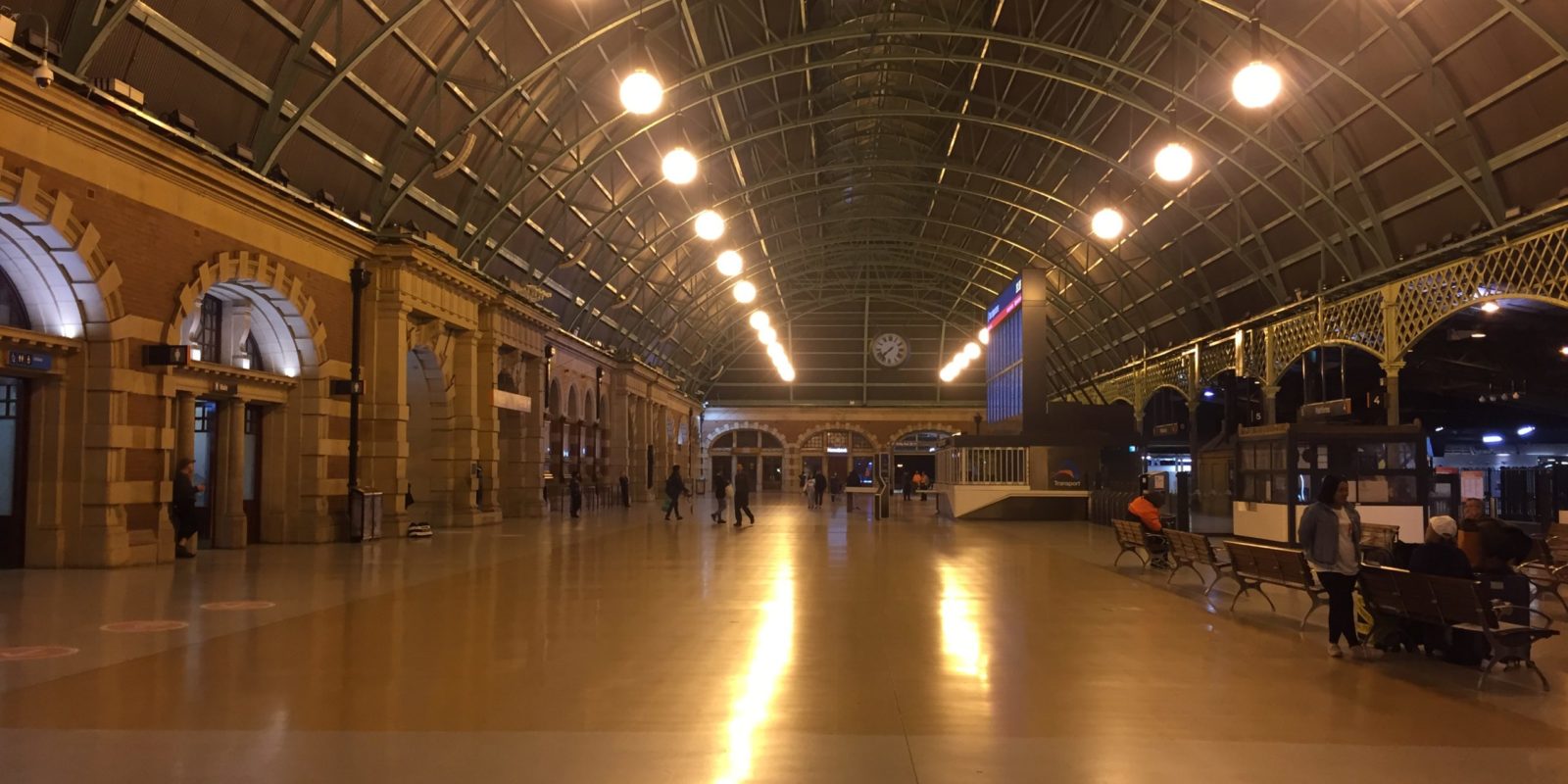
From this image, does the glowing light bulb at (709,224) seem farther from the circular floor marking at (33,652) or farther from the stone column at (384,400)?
the circular floor marking at (33,652)

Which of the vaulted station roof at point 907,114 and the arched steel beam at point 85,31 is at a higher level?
the vaulted station roof at point 907,114

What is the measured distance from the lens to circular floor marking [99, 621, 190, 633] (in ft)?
31.8

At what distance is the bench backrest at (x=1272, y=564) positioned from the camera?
10.7m

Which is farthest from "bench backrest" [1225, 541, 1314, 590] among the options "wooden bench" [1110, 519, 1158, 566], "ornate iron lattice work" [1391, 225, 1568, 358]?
"ornate iron lattice work" [1391, 225, 1568, 358]

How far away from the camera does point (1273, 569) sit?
37.4ft

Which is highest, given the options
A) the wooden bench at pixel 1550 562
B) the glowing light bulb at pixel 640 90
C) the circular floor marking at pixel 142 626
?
the glowing light bulb at pixel 640 90

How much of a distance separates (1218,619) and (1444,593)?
297cm

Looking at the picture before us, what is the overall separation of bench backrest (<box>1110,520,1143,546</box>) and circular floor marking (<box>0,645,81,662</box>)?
13.3m

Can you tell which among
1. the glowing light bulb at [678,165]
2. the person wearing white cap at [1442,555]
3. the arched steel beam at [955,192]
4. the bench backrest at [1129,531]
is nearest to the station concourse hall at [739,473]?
the person wearing white cap at [1442,555]

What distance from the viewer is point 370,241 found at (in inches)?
857

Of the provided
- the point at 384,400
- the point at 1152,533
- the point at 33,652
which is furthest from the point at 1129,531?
the point at 384,400

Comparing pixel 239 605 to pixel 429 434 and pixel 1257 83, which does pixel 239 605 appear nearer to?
pixel 1257 83

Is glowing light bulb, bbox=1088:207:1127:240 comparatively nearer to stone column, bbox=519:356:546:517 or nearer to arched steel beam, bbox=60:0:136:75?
arched steel beam, bbox=60:0:136:75

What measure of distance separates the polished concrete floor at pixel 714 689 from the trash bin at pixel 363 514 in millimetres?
6489
